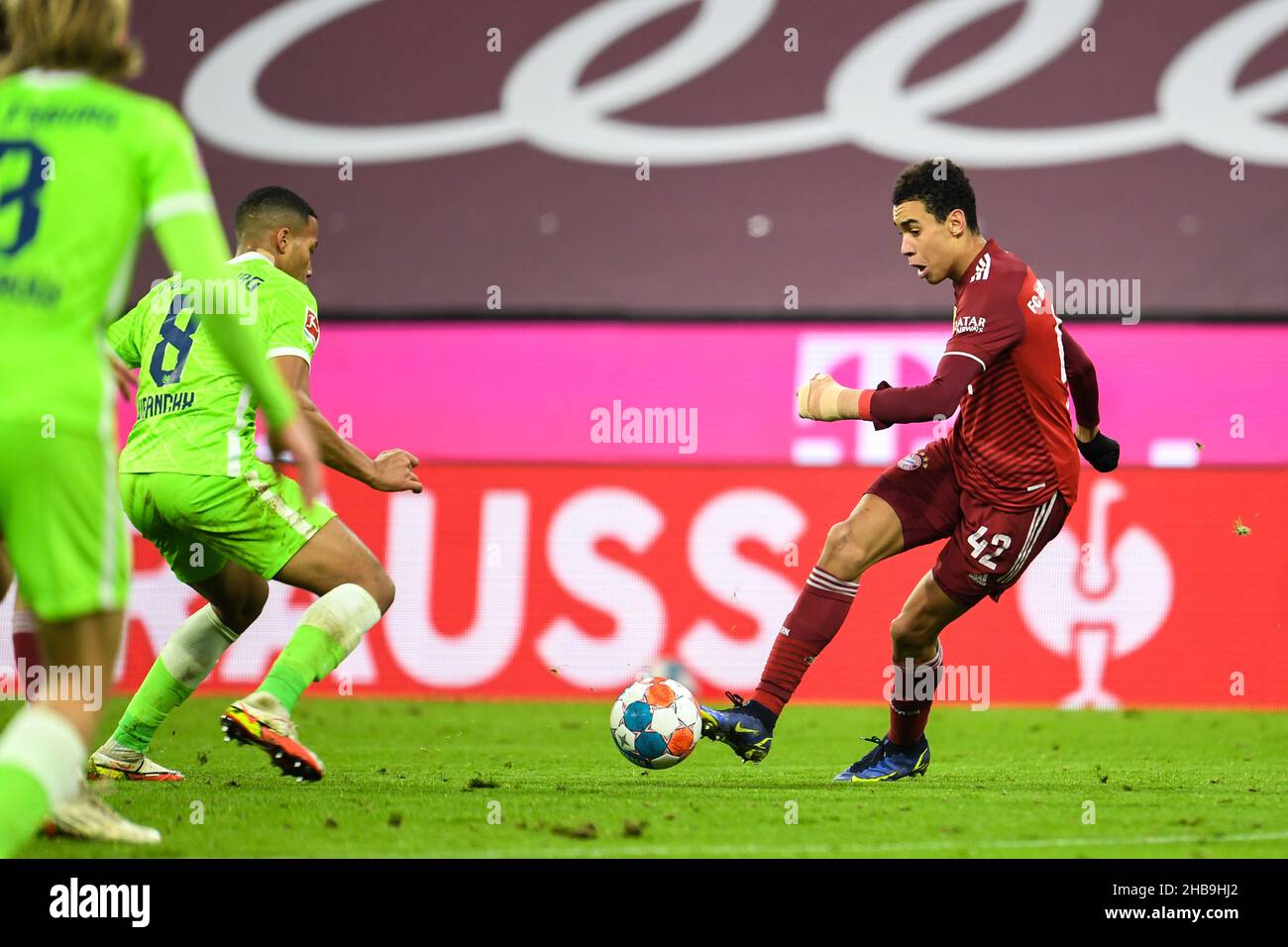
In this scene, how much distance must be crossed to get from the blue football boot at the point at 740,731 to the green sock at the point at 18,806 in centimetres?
276

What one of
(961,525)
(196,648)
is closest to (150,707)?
(196,648)

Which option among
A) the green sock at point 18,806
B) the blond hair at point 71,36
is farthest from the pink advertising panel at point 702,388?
the green sock at point 18,806

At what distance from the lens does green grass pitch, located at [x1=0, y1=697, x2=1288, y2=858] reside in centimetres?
411

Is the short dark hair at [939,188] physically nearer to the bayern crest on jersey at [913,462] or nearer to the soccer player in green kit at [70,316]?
the bayern crest on jersey at [913,462]

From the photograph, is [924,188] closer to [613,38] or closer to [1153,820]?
[1153,820]

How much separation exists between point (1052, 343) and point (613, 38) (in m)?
6.68

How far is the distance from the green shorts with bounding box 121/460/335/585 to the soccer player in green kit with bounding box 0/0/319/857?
2.01 meters

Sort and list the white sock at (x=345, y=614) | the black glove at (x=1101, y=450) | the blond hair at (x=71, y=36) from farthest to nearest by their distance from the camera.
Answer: the black glove at (x=1101, y=450) < the white sock at (x=345, y=614) < the blond hair at (x=71, y=36)

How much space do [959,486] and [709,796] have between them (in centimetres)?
149

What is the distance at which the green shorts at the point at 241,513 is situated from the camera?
5.07 metres

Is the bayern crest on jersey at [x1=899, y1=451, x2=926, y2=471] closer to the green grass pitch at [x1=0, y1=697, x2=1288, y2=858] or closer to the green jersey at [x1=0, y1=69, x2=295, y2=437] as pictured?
the green grass pitch at [x1=0, y1=697, x2=1288, y2=858]

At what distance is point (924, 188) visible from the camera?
5547 mm

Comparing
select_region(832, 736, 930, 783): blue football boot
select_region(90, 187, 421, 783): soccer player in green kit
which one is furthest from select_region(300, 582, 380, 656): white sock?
select_region(832, 736, 930, 783): blue football boot
